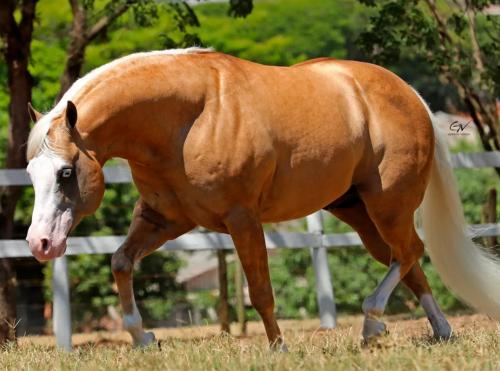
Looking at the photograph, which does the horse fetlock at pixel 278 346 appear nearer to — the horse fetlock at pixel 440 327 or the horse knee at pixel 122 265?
Answer: the horse knee at pixel 122 265

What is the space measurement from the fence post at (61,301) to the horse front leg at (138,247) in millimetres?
2150

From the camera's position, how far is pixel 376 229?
22.6 ft

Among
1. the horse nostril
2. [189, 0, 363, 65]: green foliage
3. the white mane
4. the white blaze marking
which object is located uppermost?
the white mane

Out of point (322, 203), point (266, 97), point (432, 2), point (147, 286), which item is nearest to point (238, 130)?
point (266, 97)

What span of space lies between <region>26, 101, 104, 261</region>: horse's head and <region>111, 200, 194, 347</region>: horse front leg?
2.53 feet

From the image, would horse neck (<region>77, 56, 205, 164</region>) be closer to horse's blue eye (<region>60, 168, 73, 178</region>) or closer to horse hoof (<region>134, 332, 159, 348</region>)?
horse's blue eye (<region>60, 168, 73, 178</region>)

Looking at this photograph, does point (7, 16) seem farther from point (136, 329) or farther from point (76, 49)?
point (136, 329)

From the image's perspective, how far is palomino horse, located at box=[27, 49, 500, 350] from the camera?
5.36 meters

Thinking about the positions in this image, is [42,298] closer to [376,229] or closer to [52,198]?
[376,229]

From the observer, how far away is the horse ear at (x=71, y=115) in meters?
5.21

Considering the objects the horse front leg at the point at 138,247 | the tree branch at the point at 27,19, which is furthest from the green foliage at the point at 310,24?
the horse front leg at the point at 138,247

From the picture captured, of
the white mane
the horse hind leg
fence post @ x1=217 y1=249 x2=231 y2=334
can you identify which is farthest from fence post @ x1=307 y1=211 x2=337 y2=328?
the white mane

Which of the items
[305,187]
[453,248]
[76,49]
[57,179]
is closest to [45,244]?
[57,179]

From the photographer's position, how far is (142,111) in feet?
18.3
